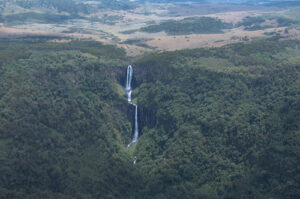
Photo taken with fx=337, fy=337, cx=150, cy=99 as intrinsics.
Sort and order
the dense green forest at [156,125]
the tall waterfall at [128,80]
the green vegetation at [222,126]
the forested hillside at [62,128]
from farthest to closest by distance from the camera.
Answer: the tall waterfall at [128,80]
the forested hillside at [62,128]
the dense green forest at [156,125]
the green vegetation at [222,126]

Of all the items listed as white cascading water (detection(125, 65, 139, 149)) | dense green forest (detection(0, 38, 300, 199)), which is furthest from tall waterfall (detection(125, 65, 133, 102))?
dense green forest (detection(0, 38, 300, 199))

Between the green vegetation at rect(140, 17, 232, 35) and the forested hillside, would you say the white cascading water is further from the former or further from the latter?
the green vegetation at rect(140, 17, 232, 35)

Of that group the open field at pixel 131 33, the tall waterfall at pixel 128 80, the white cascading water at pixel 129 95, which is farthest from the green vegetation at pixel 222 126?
the open field at pixel 131 33

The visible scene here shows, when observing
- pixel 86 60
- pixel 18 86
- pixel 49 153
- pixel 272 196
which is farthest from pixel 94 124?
pixel 272 196

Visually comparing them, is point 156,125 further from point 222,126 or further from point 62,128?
point 62,128

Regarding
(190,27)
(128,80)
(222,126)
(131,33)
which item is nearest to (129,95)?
(128,80)

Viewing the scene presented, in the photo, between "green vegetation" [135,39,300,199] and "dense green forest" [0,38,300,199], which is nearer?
"green vegetation" [135,39,300,199]

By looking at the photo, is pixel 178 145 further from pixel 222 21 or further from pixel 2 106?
pixel 222 21

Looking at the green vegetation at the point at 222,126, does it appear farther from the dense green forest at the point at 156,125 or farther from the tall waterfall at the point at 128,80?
the tall waterfall at the point at 128,80

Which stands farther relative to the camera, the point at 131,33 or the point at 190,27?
the point at 190,27
